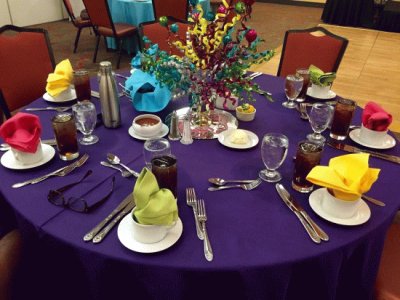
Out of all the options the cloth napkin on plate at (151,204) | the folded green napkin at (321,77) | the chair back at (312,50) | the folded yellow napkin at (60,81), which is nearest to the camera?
the cloth napkin on plate at (151,204)

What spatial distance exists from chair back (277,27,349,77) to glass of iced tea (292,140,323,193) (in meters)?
1.36

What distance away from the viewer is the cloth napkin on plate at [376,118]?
53.3 inches

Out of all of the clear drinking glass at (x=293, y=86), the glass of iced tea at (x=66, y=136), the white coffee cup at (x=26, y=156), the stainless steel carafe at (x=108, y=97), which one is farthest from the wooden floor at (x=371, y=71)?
→ the white coffee cup at (x=26, y=156)

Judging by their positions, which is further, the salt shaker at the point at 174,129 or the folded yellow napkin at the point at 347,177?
the salt shaker at the point at 174,129

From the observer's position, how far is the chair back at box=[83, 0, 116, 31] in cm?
405

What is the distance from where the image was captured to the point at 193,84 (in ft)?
4.42

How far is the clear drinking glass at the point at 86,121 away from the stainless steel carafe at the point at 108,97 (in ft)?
0.24

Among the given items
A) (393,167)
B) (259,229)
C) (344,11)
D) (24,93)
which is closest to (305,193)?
(259,229)

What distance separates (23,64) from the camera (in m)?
2.17

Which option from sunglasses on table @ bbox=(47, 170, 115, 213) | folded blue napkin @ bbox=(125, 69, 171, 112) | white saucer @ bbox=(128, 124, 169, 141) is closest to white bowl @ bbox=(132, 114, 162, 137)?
white saucer @ bbox=(128, 124, 169, 141)

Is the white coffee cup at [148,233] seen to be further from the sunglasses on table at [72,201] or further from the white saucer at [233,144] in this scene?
the white saucer at [233,144]

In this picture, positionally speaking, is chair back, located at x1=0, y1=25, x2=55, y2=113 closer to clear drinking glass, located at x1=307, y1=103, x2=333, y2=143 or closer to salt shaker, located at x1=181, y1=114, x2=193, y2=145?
salt shaker, located at x1=181, y1=114, x2=193, y2=145

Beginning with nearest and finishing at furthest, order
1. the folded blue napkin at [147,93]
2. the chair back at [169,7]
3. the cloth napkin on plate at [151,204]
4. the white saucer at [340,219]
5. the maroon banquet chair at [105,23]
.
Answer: the cloth napkin on plate at [151,204], the white saucer at [340,219], the folded blue napkin at [147,93], the chair back at [169,7], the maroon banquet chair at [105,23]

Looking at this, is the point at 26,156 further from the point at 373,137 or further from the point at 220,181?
the point at 373,137
